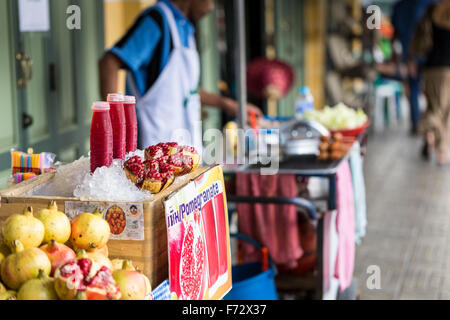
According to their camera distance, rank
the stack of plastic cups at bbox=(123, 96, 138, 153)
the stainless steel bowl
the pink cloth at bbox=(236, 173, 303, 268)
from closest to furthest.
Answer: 1. the stack of plastic cups at bbox=(123, 96, 138, 153)
2. the pink cloth at bbox=(236, 173, 303, 268)
3. the stainless steel bowl

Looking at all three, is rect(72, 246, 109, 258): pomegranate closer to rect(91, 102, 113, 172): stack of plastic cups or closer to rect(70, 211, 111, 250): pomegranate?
rect(70, 211, 111, 250): pomegranate

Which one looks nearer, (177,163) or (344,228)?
(177,163)

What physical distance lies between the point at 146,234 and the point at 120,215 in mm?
89

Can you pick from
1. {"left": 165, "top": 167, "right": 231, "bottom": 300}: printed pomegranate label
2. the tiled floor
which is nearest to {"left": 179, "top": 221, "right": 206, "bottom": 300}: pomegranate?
{"left": 165, "top": 167, "right": 231, "bottom": 300}: printed pomegranate label

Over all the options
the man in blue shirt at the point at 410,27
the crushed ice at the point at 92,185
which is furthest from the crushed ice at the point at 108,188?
the man in blue shirt at the point at 410,27

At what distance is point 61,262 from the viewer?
1715 millimetres

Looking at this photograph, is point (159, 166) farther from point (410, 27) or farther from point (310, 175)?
point (410, 27)

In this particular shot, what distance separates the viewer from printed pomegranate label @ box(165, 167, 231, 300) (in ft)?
6.11

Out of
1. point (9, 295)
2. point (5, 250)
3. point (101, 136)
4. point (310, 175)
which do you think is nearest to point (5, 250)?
point (5, 250)

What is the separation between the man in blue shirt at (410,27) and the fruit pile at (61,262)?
7.92m

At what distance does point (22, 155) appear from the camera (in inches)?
88.6

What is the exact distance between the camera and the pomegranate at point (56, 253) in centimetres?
171

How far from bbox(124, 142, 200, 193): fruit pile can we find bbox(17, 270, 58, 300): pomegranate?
0.42 metres
